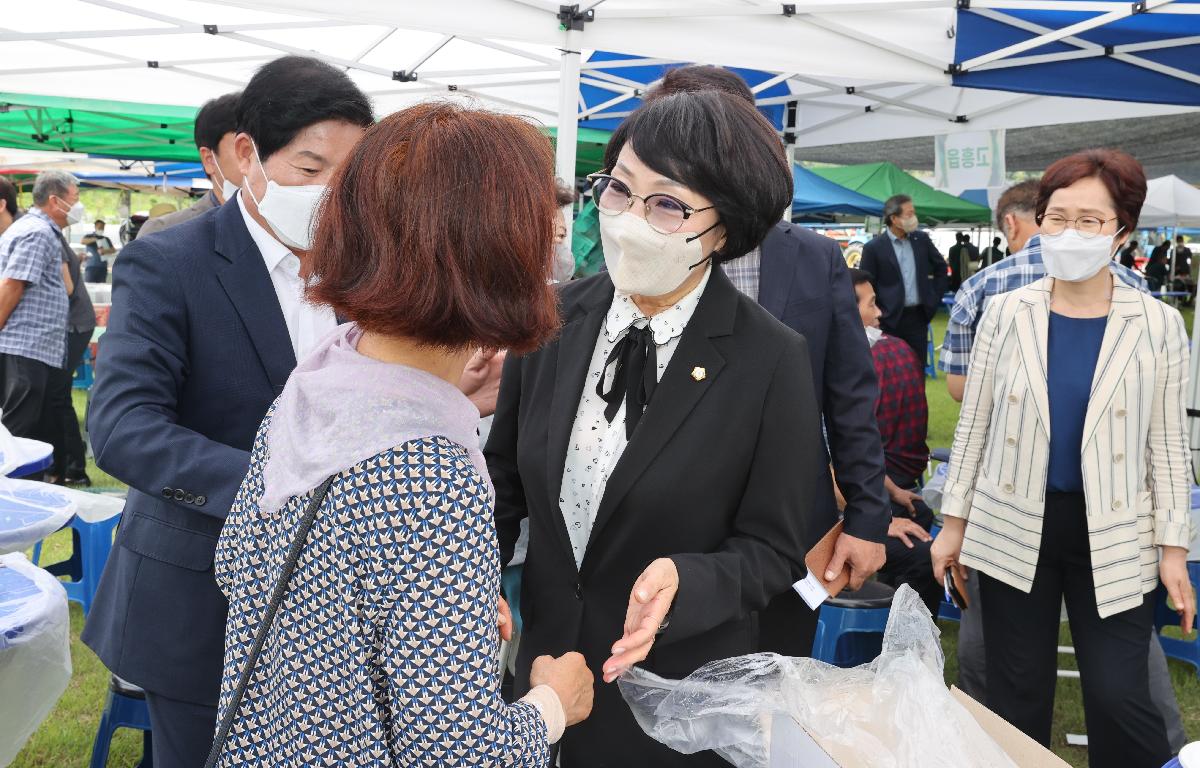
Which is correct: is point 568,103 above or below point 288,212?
above

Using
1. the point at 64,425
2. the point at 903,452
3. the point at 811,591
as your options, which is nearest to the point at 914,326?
the point at 903,452

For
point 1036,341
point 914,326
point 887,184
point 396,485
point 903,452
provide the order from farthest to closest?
point 887,184
point 914,326
point 903,452
point 1036,341
point 396,485

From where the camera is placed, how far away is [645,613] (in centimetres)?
149

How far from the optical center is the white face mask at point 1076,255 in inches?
105

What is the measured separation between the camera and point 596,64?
26.3 feet

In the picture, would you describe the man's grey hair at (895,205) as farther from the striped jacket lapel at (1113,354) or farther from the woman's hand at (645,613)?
the woman's hand at (645,613)

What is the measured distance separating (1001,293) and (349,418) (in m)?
2.88

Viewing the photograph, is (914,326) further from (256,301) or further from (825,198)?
(256,301)

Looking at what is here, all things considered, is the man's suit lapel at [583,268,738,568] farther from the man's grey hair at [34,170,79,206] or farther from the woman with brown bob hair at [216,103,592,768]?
the man's grey hair at [34,170,79,206]

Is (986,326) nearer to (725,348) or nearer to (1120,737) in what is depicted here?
(1120,737)

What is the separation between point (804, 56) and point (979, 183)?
138 inches

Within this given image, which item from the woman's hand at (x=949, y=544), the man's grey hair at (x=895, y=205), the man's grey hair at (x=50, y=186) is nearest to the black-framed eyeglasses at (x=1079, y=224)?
the woman's hand at (x=949, y=544)

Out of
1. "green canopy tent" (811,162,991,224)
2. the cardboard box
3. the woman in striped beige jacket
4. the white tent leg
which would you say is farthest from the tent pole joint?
"green canopy tent" (811,162,991,224)

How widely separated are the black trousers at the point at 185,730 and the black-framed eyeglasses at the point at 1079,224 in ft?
7.85
